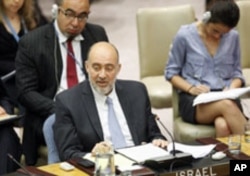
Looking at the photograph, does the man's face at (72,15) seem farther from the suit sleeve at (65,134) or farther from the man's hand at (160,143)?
the man's hand at (160,143)

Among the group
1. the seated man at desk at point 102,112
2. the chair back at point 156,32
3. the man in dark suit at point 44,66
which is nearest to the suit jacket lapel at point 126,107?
the seated man at desk at point 102,112

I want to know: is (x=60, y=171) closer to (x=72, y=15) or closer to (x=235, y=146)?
(x=235, y=146)

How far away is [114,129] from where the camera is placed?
13.4 ft

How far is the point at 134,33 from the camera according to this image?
9.41 meters

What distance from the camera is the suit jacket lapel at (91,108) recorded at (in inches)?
158

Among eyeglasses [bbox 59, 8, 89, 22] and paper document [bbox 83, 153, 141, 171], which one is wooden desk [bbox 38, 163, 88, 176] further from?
eyeglasses [bbox 59, 8, 89, 22]

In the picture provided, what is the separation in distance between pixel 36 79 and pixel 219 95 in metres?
1.22

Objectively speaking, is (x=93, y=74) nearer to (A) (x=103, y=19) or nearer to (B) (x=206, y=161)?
(B) (x=206, y=161)

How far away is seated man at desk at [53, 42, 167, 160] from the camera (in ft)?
13.0

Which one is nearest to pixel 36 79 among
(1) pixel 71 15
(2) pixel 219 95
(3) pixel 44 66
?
(3) pixel 44 66

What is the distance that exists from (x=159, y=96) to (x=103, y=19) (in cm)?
488

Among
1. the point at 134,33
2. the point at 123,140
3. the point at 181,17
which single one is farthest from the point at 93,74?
the point at 134,33

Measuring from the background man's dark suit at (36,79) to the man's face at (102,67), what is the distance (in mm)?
632

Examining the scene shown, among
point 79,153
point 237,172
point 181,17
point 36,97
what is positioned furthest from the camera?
point 181,17
